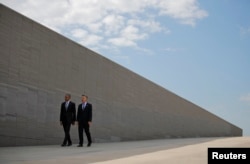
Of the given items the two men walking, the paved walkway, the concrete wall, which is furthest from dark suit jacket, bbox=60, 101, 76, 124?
the paved walkway

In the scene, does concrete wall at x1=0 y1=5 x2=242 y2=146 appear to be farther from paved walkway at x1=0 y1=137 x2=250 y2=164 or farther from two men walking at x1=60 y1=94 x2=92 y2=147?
paved walkway at x1=0 y1=137 x2=250 y2=164

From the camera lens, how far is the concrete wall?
12.7 m

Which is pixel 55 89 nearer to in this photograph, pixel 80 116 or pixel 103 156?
pixel 80 116

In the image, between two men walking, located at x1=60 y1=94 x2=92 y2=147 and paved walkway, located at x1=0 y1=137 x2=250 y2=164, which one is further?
two men walking, located at x1=60 y1=94 x2=92 y2=147

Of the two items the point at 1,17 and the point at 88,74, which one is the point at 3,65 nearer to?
the point at 1,17

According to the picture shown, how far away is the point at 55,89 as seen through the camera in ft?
49.3

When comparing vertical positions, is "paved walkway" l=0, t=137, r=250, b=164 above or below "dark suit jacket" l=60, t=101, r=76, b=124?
below

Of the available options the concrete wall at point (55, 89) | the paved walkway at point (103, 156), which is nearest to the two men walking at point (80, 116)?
the concrete wall at point (55, 89)

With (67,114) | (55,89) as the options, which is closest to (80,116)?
(67,114)

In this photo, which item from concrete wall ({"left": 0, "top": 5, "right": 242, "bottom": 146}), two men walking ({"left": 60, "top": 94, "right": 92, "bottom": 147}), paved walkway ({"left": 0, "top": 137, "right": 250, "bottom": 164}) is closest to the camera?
paved walkway ({"left": 0, "top": 137, "right": 250, "bottom": 164})

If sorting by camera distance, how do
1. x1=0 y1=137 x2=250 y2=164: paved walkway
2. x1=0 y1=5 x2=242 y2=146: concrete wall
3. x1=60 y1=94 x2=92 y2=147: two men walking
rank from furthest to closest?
x1=60 y1=94 x2=92 y2=147: two men walking < x1=0 y1=5 x2=242 y2=146: concrete wall < x1=0 y1=137 x2=250 y2=164: paved walkway

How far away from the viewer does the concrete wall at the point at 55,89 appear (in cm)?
1273

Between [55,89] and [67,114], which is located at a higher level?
[55,89]

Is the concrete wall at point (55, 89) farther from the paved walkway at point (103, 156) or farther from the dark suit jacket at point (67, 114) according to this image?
the paved walkway at point (103, 156)
